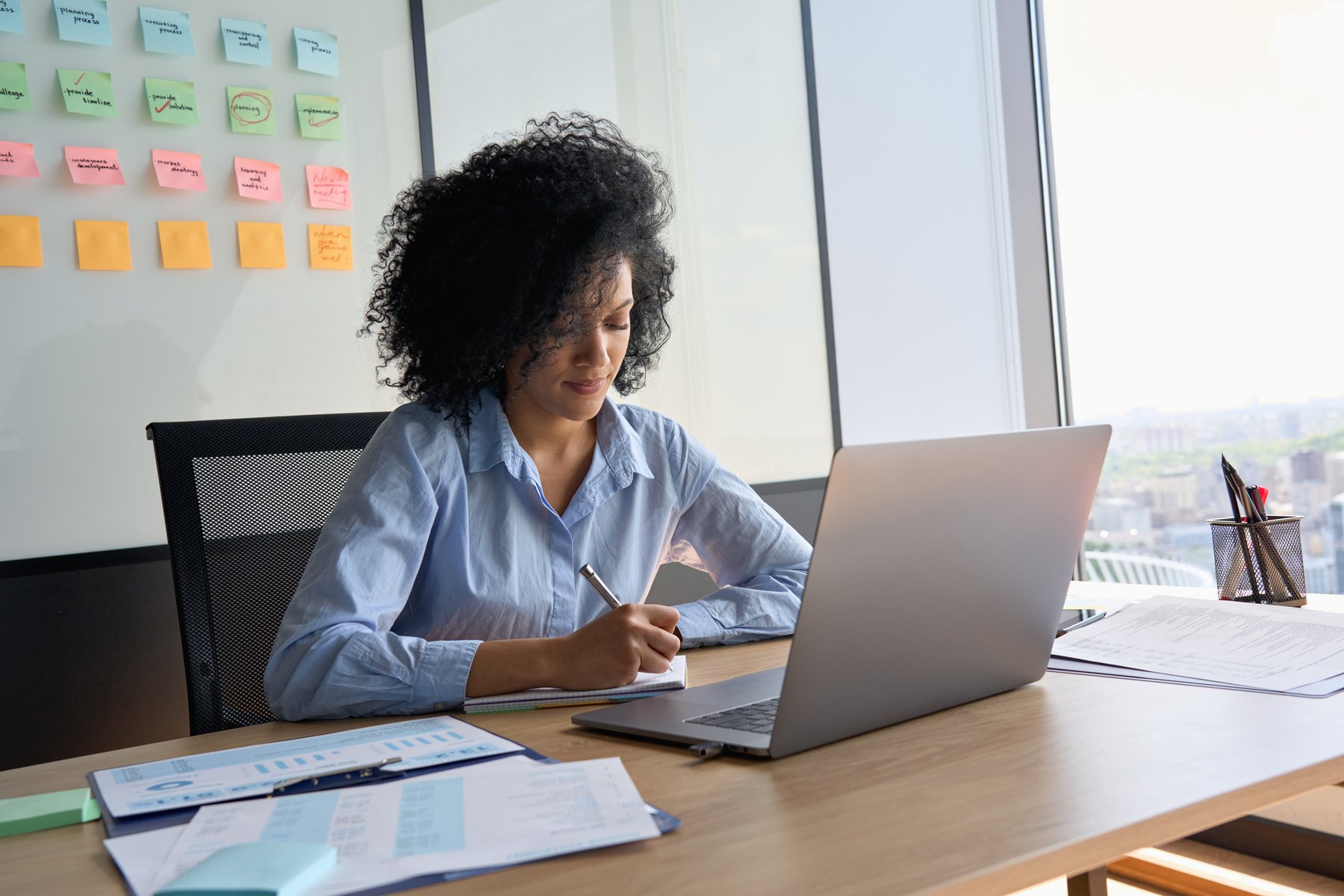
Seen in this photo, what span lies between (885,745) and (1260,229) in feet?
5.76

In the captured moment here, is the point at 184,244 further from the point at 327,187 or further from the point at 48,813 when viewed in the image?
the point at 48,813

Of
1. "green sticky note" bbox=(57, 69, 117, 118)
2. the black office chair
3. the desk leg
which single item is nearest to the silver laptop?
the desk leg

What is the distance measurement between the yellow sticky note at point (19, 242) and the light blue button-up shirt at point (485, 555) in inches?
32.5

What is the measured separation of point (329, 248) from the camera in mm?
2031

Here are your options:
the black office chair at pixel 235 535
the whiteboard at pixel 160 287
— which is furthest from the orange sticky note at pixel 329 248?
the black office chair at pixel 235 535

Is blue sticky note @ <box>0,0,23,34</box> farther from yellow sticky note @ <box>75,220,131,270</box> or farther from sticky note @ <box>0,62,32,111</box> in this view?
yellow sticky note @ <box>75,220,131,270</box>

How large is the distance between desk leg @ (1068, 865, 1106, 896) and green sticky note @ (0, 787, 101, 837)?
787mm

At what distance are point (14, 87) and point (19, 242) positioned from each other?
24 cm

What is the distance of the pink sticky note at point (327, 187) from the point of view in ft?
6.60

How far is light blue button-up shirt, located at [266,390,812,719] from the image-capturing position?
102 centimetres

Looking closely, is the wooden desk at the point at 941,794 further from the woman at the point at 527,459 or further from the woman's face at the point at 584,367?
the woman's face at the point at 584,367

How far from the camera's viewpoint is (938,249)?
284 cm

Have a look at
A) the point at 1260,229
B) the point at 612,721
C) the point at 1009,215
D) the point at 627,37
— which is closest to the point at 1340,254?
the point at 1260,229

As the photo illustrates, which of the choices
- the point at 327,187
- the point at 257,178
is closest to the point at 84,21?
the point at 257,178
